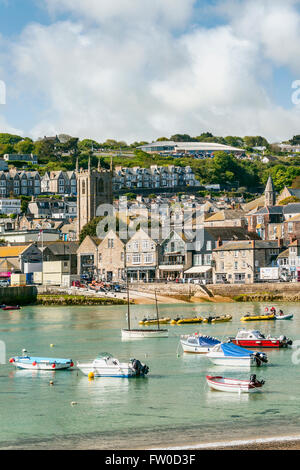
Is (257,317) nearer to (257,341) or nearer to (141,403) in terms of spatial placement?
(257,341)

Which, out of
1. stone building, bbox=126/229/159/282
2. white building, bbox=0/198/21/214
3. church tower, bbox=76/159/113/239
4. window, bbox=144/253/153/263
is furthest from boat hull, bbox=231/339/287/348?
white building, bbox=0/198/21/214

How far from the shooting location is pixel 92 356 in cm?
4628

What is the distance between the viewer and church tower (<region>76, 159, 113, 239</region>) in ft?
452

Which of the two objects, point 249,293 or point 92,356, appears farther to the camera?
point 249,293

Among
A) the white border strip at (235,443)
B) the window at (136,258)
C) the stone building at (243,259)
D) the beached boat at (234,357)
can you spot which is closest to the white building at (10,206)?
the window at (136,258)

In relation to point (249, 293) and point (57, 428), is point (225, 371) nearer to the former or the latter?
point (57, 428)

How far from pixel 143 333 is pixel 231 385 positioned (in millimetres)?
20243

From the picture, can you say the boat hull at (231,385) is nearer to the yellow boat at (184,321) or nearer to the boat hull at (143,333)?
the boat hull at (143,333)

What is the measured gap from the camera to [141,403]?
3350 cm

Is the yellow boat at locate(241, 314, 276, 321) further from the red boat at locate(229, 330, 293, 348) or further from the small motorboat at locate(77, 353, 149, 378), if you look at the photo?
the small motorboat at locate(77, 353, 149, 378)

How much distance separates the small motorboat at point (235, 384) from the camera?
113 feet

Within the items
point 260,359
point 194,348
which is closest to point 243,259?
point 194,348

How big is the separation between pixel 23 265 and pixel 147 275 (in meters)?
17.7
